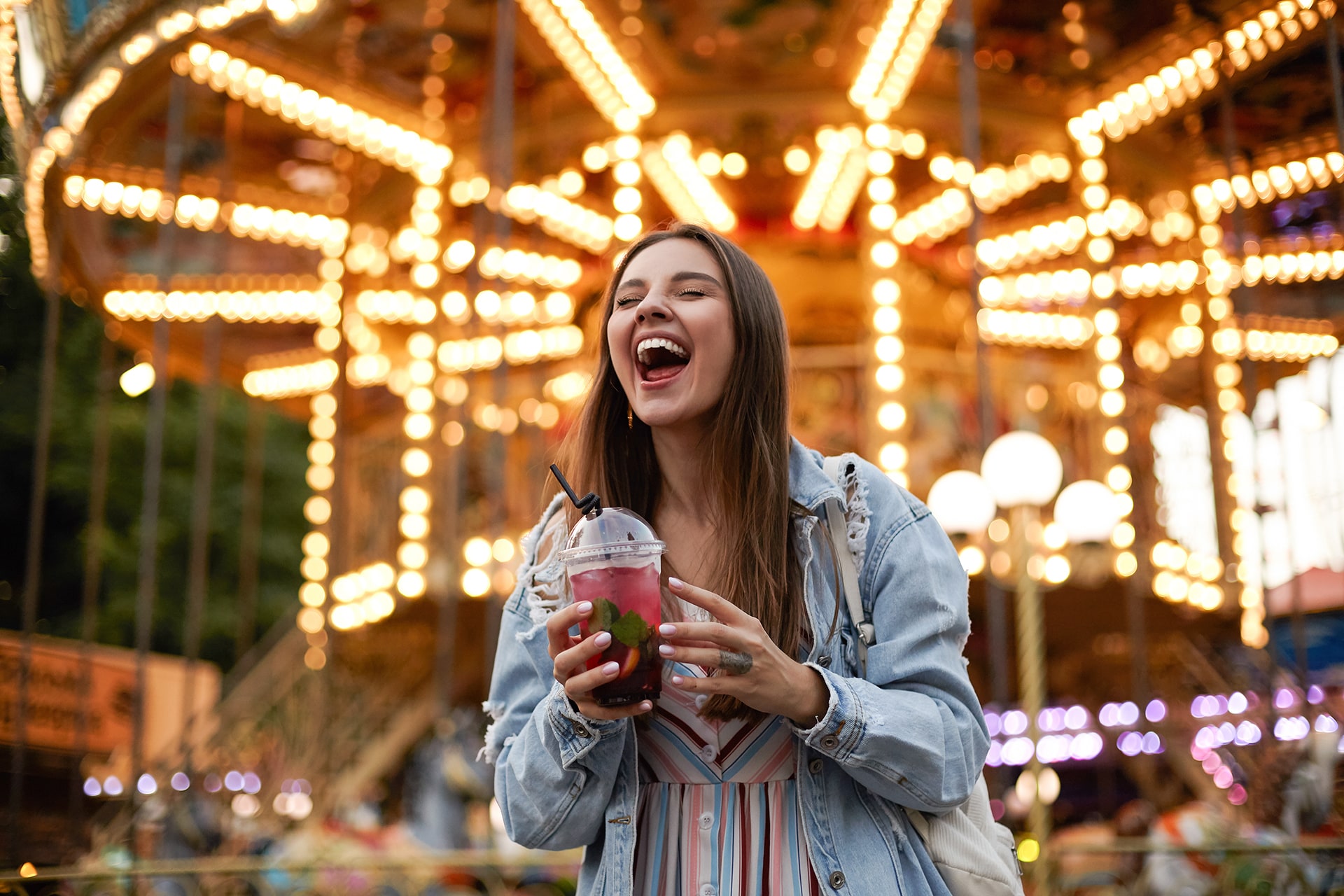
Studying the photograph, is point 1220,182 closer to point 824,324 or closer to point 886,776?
point 824,324

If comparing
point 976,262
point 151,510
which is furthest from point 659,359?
point 151,510

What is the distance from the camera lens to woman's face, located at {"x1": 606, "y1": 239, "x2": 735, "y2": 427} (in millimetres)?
1915

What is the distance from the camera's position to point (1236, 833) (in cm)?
592

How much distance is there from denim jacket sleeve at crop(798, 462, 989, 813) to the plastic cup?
243 mm

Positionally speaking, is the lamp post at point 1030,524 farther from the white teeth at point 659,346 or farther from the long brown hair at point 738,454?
the white teeth at point 659,346

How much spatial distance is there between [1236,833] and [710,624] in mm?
5425

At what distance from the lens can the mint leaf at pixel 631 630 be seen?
163cm

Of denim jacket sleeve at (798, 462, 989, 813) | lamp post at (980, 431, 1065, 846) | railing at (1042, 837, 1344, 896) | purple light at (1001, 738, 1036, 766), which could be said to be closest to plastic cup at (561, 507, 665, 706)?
denim jacket sleeve at (798, 462, 989, 813)

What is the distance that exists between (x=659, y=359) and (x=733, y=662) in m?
0.60

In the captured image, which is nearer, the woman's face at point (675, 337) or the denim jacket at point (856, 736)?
the denim jacket at point (856, 736)

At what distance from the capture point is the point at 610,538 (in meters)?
1.75

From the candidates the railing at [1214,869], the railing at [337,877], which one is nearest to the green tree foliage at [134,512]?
the railing at [337,877]

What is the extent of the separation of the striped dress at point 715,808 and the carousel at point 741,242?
17.6 feet

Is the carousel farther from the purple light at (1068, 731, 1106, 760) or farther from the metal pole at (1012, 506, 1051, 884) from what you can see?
the purple light at (1068, 731, 1106, 760)
